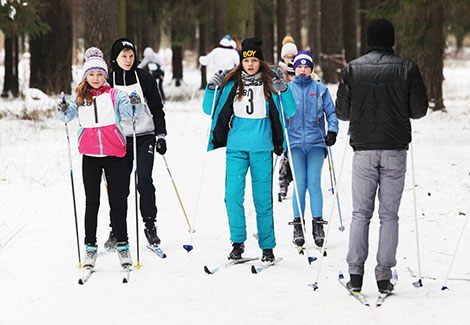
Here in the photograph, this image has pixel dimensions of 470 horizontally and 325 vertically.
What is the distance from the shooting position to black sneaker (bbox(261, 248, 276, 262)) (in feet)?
20.9

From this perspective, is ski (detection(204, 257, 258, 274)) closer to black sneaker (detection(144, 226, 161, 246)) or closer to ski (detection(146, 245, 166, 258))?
ski (detection(146, 245, 166, 258))

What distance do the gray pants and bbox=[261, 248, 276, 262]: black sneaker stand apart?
1.12 metres

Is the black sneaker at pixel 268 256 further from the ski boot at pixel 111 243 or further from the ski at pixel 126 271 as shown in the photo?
the ski boot at pixel 111 243

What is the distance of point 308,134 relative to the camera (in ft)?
23.4

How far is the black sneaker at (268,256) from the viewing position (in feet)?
20.9

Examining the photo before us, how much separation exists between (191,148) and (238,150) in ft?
22.6

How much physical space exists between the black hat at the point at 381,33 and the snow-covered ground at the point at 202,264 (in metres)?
2.04

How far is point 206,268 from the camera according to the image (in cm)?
599

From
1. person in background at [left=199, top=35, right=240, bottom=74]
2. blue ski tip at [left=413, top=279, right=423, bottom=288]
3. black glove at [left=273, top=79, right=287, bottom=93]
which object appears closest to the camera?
blue ski tip at [left=413, top=279, right=423, bottom=288]

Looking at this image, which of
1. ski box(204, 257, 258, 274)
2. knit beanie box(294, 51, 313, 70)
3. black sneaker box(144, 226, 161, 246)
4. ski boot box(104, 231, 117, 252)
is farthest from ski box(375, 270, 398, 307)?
ski boot box(104, 231, 117, 252)

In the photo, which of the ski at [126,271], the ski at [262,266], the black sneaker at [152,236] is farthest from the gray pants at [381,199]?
the black sneaker at [152,236]

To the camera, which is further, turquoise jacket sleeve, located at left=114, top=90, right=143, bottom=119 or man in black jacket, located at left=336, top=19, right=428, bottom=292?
turquoise jacket sleeve, located at left=114, top=90, right=143, bottom=119

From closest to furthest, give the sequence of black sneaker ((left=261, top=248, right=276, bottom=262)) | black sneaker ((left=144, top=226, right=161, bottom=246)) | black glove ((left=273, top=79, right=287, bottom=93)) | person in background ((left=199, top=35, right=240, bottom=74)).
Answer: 1. black glove ((left=273, top=79, right=287, bottom=93))
2. black sneaker ((left=261, top=248, right=276, bottom=262))
3. black sneaker ((left=144, top=226, right=161, bottom=246))
4. person in background ((left=199, top=35, right=240, bottom=74))

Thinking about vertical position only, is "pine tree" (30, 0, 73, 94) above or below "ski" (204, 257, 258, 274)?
above
